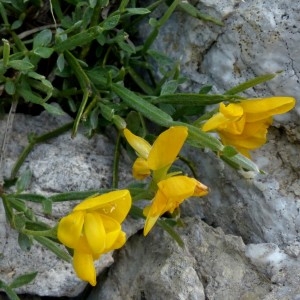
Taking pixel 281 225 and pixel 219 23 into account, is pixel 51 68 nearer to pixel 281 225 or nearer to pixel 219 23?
pixel 219 23

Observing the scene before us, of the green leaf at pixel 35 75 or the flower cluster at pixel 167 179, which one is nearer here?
the flower cluster at pixel 167 179

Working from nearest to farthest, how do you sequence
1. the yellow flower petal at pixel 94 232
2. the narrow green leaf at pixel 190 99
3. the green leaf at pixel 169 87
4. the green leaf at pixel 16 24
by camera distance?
the yellow flower petal at pixel 94 232
the narrow green leaf at pixel 190 99
the green leaf at pixel 169 87
the green leaf at pixel 16 24

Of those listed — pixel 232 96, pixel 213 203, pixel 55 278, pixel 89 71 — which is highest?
pixel 232 96

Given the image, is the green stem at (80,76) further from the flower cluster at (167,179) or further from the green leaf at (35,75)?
the flower cluster at (167,179)

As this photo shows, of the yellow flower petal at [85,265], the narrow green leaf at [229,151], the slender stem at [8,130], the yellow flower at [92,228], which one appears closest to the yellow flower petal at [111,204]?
the yellow flower at [92,228]

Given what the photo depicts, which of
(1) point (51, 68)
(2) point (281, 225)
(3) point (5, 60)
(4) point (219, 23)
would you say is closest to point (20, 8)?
(1) point (51, 68)

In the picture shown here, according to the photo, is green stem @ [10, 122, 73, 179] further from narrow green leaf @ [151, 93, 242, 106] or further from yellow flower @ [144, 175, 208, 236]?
yellow flower @ [144, 175, 208, 236]

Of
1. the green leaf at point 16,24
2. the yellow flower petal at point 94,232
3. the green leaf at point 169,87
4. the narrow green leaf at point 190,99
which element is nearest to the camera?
the yellow flower petal at point 94,232
